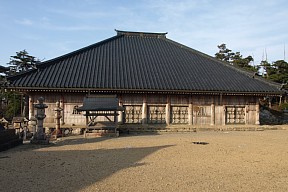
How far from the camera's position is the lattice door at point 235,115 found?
64.5ft

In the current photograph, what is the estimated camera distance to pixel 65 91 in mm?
17422

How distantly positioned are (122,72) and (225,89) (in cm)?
680

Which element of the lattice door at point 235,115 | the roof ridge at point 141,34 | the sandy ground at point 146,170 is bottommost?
the sandy ground at point 146,170

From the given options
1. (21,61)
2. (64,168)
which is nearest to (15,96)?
(21,61)

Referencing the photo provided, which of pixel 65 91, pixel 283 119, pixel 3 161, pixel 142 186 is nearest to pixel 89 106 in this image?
pixel 65 91

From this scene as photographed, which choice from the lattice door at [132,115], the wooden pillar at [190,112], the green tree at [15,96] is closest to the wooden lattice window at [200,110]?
the wooden pillar at [190,112]

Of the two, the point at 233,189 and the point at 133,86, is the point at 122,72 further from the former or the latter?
the point at 233,189

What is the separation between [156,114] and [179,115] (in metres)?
1.53

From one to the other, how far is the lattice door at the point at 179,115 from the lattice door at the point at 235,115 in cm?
298

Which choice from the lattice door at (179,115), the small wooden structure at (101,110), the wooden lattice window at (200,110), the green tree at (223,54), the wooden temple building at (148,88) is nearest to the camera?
the small wooden structure at (101,110)

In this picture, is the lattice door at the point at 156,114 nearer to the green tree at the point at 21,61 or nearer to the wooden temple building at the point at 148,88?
the wooden temple building at the point at 148,88

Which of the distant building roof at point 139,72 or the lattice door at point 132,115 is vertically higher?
the distant building roof at point 139,72

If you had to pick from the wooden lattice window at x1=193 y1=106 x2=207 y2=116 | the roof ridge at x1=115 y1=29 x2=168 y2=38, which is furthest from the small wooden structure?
the roof ridge at x1=115 y1=29 x2=168 y2=38

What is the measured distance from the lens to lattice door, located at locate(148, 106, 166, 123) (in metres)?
18.6
